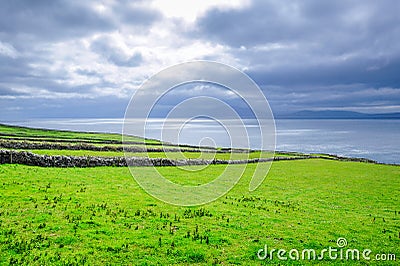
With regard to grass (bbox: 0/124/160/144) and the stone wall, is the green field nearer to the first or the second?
the stone wall

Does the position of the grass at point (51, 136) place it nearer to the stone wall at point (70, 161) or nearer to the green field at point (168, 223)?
the stone wall at point (70, 161)

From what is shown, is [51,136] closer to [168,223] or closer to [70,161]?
[70,161]

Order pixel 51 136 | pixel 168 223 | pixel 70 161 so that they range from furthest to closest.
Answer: pixel 51 136 → pixel 70 161 → pixel 168 223

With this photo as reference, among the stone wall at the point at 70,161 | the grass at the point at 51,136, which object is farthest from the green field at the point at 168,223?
the grass at the point at 51,136

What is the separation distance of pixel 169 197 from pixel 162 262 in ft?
33.9

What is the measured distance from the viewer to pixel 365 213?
1972cm

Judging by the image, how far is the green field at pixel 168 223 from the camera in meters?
11.8

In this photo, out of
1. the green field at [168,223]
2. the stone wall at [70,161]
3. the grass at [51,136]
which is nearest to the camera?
the green field at [168,223]

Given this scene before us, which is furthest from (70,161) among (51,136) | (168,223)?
(51,136)

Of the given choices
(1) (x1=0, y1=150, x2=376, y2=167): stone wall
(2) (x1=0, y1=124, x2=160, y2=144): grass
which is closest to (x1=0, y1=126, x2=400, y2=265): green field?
(1) (x1=0, y1=150, x2=376, y2=167): stone wall

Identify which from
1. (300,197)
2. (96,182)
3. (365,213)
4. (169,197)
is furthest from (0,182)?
(365,213)

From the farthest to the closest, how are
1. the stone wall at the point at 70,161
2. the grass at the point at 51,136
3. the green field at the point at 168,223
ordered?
1. the grass at the point at 51,136
2. the stone wall at the point at 70,161
3. the green field at the point at 168,223

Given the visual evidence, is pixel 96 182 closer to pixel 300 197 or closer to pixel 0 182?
pixel 0 182

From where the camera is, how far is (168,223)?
51.4 ft
